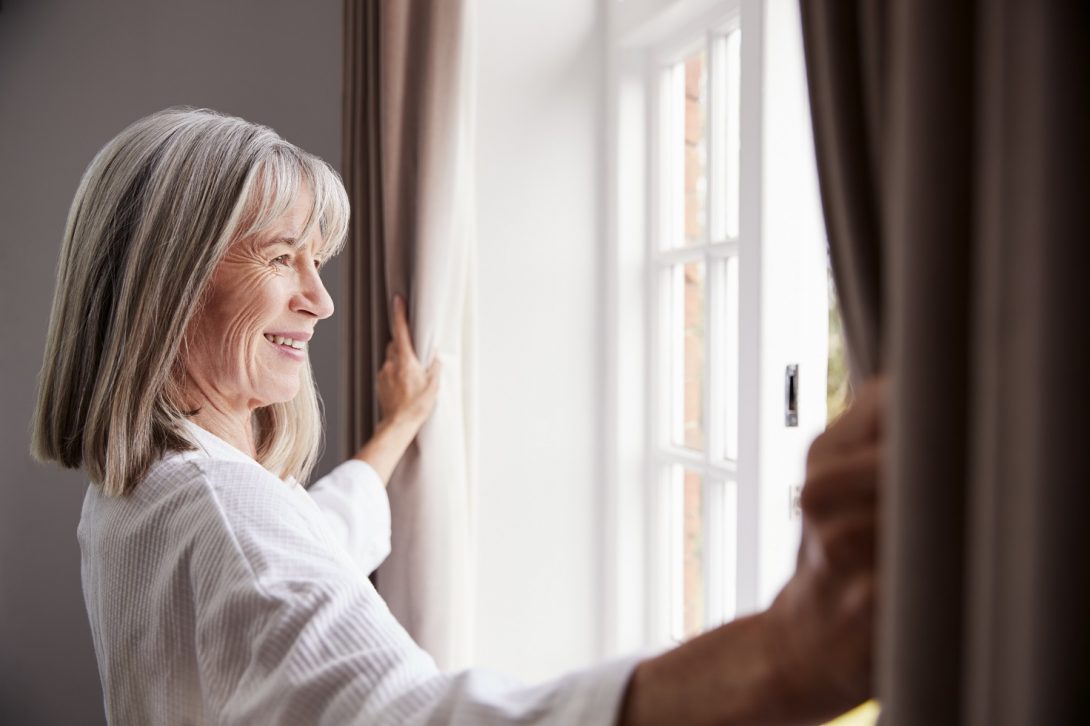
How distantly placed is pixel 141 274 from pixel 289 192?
241mm

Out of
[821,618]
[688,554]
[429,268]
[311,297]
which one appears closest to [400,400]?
[429,268]

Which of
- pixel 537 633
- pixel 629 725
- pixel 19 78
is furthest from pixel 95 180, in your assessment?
pixel 19 78

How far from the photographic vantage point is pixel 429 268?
5.43ft

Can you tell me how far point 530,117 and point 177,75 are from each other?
1191 millimetres

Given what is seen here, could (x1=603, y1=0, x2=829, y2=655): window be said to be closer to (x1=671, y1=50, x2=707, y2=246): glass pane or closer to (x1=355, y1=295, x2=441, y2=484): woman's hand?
(x1=671, y1=50, x2=707, y2=246): glass pane

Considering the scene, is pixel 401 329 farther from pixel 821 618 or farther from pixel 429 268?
pixel 821 618

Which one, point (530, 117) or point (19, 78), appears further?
point (19, 78)

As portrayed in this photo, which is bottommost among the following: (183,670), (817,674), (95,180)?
(183,670)

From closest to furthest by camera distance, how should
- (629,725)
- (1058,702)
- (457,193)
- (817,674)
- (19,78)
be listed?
1. (1058,702)
2. (817,674)
3. (629,725)
4. (457,193)
5. (19,78)

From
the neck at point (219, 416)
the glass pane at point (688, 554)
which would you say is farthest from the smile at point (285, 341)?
the glass pane at point (688, 554)

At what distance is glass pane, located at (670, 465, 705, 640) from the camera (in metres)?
1.98

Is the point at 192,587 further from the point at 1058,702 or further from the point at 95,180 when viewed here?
the point at 1058,702

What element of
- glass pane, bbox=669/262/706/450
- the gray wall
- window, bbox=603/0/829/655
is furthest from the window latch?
the gray wall

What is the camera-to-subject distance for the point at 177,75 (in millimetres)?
2482
